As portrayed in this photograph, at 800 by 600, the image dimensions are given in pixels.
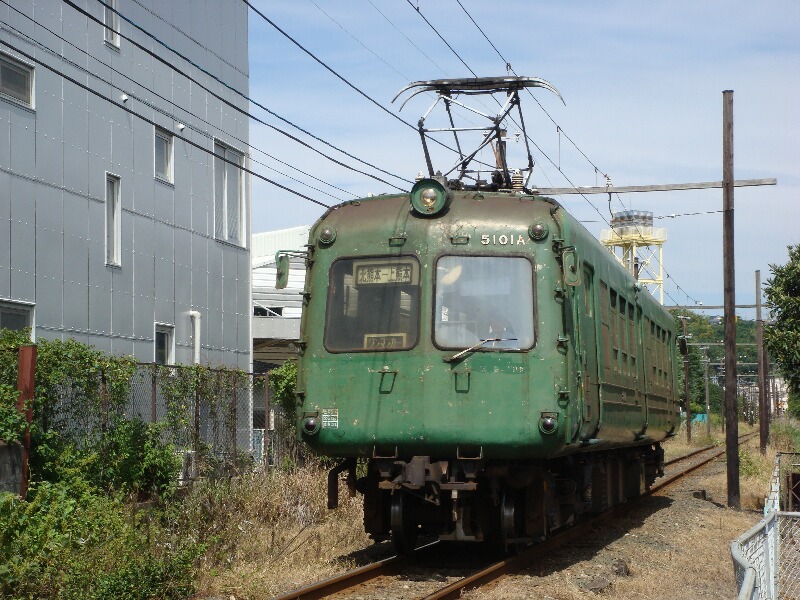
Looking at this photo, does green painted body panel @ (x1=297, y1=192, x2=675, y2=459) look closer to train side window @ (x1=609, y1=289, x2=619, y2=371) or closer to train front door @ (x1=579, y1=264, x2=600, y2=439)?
train front door @ (x1=579, y1=264, x2=600, y2=439)

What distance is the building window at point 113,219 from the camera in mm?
18031

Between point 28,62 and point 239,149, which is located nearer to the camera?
point 28,62

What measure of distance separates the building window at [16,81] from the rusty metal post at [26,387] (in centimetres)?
521

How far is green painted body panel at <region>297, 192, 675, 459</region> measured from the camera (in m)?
10.0

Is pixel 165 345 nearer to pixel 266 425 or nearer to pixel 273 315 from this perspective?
pixel 266 425

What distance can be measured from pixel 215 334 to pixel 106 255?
13.2 feet

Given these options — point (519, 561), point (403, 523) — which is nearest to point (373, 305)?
point (403, 523)

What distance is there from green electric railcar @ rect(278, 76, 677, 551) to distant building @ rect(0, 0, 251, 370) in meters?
3.96

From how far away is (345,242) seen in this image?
10.8m

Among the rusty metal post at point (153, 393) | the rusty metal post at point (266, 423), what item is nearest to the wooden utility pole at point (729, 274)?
the rusty metal post at point (266, 423)

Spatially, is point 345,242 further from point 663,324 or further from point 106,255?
point 663,324

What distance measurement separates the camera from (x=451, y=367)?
10203 millimetres

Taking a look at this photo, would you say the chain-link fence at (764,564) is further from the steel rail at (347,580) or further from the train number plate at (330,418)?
the train number plate at (330,418)

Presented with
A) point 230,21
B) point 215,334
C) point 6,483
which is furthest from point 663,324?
point 6,483
